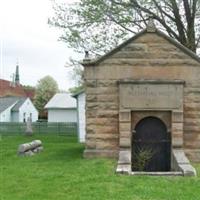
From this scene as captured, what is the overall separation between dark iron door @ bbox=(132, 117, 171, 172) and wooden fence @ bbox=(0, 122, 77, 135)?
2466 cm

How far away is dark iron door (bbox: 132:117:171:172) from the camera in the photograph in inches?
627

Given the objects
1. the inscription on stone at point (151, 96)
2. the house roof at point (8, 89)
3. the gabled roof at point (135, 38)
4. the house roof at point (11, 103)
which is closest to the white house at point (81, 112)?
the gabled roof at point (135, 38)

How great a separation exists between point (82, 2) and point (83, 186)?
17305 mm

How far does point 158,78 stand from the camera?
632 inches

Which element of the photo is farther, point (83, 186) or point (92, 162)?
point (92, 162)

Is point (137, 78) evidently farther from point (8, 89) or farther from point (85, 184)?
point (8, 89)

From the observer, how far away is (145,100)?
15953mm

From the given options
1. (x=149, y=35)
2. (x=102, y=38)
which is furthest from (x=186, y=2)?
(x=149, y=35)

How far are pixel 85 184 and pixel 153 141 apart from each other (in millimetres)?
5215

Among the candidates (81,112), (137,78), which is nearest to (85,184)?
(137,78)

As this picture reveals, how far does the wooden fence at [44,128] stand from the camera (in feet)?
134

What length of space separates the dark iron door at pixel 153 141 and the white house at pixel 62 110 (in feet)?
107

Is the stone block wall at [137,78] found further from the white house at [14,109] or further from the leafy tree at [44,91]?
the leafy tree at [44,91]

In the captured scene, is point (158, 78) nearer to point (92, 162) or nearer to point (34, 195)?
point (92, 162)
